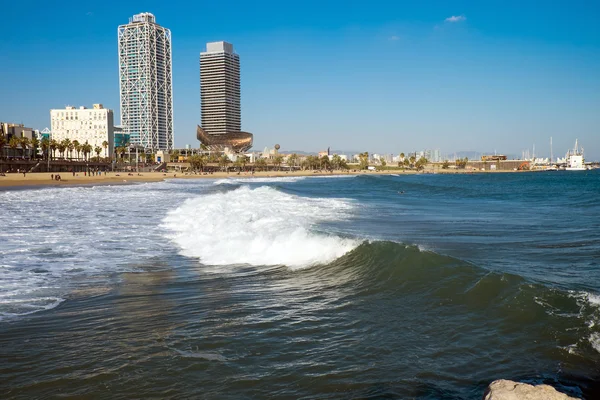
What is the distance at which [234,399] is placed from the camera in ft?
17.1

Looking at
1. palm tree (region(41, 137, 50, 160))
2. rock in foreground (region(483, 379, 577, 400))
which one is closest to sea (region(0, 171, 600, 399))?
rock in foreground (region(483, 379, 577, 400))

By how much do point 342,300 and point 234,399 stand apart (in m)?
4.24

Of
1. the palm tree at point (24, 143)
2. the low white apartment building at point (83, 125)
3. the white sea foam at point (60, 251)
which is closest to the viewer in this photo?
the white sea foam at point (60, 251)

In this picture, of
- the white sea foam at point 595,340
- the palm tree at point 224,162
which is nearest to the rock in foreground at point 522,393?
the white sea foam at point 595,340

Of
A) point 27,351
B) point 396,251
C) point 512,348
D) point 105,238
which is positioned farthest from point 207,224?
point 512,348

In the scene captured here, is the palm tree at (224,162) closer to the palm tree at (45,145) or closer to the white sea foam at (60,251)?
the palm tree at (45,145)

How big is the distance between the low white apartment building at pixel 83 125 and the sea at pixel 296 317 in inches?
7366

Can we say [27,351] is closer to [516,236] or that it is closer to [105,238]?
[105,238]

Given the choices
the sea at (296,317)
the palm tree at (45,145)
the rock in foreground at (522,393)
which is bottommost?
the sea at (296,317)

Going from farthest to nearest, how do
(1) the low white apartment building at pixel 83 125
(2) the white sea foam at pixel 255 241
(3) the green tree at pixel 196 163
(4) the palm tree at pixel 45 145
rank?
(1) the low white apartment building at pixel 83 125 → (3) the green tree at pixel 196 163 → (4) the palm tree at pixel 45 145 → (2) the white sea foam at pixel 255 241

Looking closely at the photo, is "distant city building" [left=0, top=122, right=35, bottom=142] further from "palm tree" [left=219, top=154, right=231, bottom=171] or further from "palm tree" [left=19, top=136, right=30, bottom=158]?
"palm tree" [left=219, top=154, right=231, bottom=171]

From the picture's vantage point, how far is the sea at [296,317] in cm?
566

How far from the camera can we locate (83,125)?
190 meters

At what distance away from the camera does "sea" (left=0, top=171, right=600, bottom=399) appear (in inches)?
223
